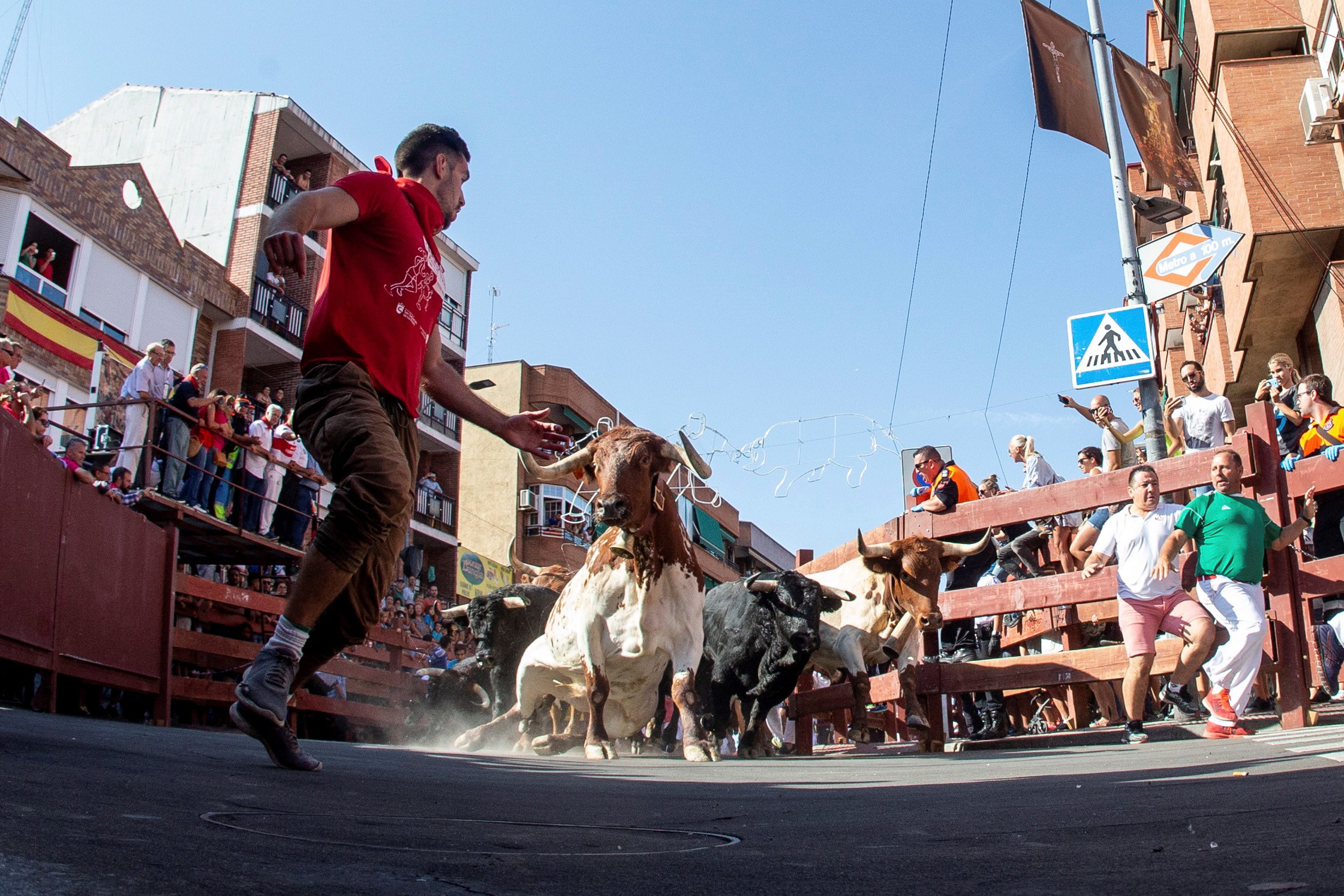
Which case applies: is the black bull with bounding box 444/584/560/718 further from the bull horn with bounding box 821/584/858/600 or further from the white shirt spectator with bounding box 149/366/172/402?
the white shirt spectator with bounding box 149/366/172/402

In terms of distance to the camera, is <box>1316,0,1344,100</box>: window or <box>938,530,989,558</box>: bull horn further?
<box>1316,0,1344,100</box>: window

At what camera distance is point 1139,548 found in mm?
8047

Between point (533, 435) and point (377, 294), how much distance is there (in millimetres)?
924

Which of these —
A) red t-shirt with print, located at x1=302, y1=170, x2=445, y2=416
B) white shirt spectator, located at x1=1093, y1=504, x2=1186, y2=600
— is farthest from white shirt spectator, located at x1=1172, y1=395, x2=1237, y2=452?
red t-shirt with print, located at x1=302, y1=170, x2=445, y2=416

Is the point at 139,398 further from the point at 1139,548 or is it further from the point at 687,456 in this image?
the point at 1139,548

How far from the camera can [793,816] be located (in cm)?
319

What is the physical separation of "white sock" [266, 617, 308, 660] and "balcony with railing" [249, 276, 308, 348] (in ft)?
95.4

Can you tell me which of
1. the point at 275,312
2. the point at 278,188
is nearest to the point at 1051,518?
the point at 275,312

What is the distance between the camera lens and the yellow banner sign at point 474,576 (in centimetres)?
3198

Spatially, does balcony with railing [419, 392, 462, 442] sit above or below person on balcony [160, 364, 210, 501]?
above

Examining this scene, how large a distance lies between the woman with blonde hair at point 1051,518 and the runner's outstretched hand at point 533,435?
6905mm

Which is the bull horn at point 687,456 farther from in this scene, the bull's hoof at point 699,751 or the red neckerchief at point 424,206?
the red neckerchief at point 424,206

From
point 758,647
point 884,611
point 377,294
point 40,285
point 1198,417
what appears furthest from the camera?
point 40,285

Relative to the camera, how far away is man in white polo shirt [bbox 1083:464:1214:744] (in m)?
7.67
